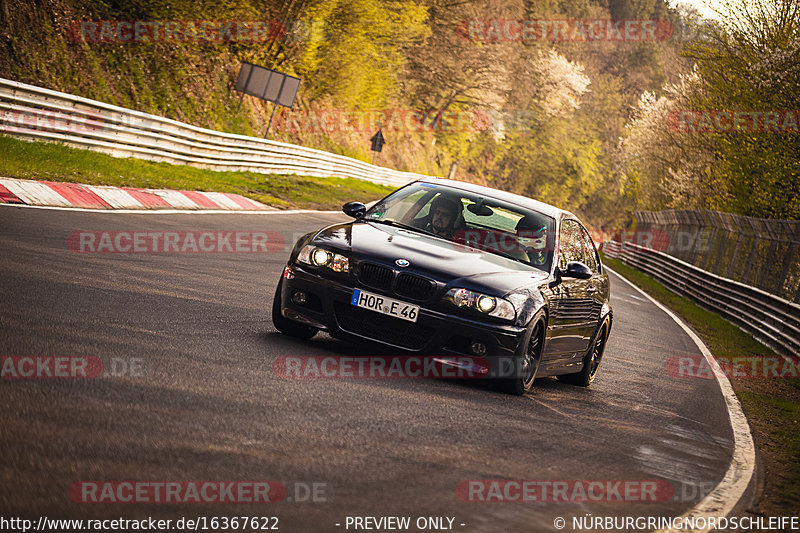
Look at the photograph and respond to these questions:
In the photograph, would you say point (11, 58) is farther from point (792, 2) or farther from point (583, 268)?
point (792, 2)

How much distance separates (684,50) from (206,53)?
16977 millimetres

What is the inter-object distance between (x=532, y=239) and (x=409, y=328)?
5.93 feet

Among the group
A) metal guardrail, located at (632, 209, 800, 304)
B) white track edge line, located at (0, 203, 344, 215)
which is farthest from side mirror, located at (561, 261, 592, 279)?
metal guardrail, located at (632, 209, 800, 304)

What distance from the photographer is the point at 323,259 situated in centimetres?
779

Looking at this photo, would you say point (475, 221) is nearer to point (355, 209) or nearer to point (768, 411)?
point (355, 209)

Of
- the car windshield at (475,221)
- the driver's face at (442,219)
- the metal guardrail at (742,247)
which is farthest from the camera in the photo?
the metal guardrail at (742,247)

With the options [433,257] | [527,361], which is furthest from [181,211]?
[527,361]

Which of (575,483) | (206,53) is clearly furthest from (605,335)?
(206,53)

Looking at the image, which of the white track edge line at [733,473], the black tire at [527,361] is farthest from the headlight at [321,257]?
the white track edge line at [733,473]

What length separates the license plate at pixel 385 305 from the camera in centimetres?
746

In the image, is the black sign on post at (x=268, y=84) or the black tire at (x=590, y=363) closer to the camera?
the black tire at (x=590, y=363)

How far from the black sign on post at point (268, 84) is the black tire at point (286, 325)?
27351 mm

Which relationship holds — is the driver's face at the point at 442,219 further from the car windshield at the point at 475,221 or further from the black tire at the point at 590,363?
the black tire at the point at 590,363

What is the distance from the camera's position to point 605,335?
10.3 meters
